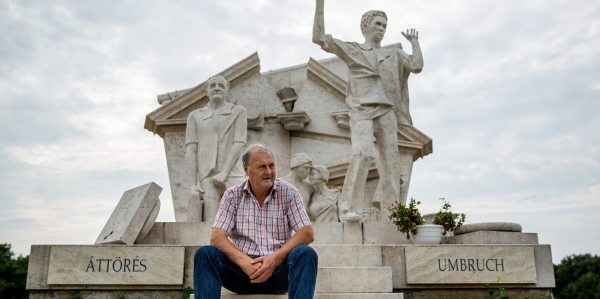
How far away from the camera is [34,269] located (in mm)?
5902

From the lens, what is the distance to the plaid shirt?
3.54 m

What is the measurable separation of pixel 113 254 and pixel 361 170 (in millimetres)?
3167

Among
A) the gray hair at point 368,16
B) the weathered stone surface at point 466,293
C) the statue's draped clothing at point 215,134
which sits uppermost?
the gray hair at point 368,16

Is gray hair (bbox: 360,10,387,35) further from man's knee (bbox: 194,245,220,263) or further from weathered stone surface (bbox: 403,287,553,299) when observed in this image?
man's knee (bbox: 194,245,220,263)

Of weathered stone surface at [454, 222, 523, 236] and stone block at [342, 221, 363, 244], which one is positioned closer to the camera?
weathered stone surface at [454, 222, 523, 236]

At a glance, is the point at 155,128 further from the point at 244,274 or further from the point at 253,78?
the point at 244,274

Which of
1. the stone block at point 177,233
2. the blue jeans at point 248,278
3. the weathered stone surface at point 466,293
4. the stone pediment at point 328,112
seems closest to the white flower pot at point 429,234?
the weathered stone surface at point 466,293

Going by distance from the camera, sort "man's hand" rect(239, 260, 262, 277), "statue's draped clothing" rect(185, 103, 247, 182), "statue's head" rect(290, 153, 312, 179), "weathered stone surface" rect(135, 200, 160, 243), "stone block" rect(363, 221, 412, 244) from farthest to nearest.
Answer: "statue's draped clothing" rect(185, 103, 247, 182), "statue's head" rect(290, 153, 312, 179), "stone block" rect(363, 221, 412, 244), "weathered stone surface" rect(135, 200, 160, 243), "man's hand" rect(239, 260, 262, 277)

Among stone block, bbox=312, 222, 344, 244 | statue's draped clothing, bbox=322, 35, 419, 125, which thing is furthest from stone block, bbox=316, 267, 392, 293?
statue's draped clothing, bbox=322, 35, 419, 125

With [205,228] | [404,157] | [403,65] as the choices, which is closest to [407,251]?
[205,228]

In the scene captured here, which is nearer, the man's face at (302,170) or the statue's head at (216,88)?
the man's face at (302,170)

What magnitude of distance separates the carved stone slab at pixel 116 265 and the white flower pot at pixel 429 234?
2.65 m

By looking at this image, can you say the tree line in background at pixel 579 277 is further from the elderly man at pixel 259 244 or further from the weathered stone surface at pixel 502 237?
the elderly man at pixel 259 244

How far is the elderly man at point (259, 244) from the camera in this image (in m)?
3.17
